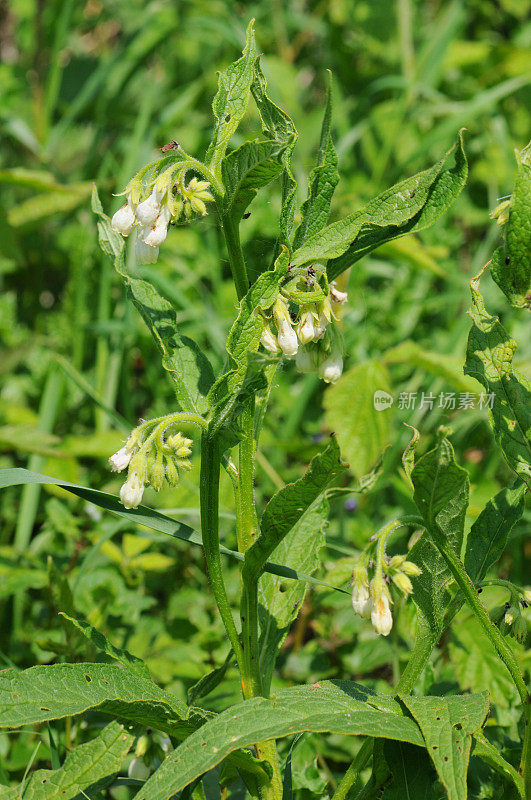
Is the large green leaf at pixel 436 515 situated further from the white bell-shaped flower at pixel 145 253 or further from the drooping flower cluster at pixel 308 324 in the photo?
the white bell-shaped flower at pixel 145 253

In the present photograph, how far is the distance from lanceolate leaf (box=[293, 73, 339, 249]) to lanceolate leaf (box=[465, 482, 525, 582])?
63cm

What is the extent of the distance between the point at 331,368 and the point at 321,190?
341 mm

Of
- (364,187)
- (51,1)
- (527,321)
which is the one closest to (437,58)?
(364,187)

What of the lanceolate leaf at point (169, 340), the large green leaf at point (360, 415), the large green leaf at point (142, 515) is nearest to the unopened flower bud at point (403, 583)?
the large green leaf at point (142, 515)

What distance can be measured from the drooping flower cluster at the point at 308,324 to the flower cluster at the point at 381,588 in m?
0.36

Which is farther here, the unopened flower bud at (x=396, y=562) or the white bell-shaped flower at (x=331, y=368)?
the white bell-shaped flower at (x=331, y=368)

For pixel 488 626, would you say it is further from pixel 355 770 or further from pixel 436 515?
pixel 355 770

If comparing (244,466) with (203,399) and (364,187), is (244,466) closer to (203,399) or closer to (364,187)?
(203,399)

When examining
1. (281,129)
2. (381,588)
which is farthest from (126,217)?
(381,588)

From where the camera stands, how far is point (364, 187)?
168 inches

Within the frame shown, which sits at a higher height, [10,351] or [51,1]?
[51,1]

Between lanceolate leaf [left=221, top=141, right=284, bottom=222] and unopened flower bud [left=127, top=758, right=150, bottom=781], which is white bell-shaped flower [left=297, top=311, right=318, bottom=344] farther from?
unopened flower bud [left=127, top=758, right=150, bottom=781]

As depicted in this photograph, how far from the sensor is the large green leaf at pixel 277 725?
1196 millimetres

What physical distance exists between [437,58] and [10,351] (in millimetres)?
2843
